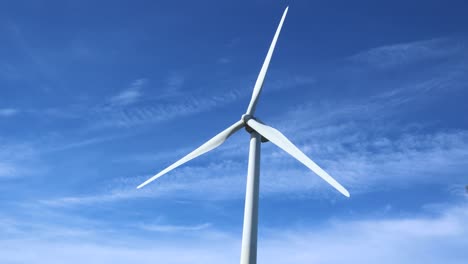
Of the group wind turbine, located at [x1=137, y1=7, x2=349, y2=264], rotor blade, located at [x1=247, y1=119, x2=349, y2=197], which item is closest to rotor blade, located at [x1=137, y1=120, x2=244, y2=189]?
wind turbine, located at [x1=137, y1=7, x2=349, y2=264]

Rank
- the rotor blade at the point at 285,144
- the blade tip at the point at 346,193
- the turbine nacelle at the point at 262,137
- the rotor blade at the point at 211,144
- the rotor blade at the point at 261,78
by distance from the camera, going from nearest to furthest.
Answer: the blade tip at the point at 346,193, the rotor blade at the point at 285,144, the turbine nacelle at the point at 262,137, the rotor blade at the point at 211,144, the rotor blade at the point at 261,78

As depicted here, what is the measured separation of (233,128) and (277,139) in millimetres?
4277

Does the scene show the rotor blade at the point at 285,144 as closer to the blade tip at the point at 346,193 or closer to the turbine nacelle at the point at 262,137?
the turbine nacelle at the point at 262,137

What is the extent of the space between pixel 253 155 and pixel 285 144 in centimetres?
280

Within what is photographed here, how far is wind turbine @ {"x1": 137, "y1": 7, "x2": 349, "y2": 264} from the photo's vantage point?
32691mm

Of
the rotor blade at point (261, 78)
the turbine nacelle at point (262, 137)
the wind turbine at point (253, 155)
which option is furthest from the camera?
the rotor blade at point (261, 78)

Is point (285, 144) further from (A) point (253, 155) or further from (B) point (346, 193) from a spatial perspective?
(B) point (346, 193)

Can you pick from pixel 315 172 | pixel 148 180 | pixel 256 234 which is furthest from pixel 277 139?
pixel 148 180

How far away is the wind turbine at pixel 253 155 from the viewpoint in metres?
32.7

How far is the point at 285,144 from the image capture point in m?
36.8

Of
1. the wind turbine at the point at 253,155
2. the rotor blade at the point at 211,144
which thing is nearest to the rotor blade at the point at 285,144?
the wind turbine at the point at 253,155

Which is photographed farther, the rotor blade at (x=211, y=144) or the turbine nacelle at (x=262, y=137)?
the rotor blade at (x=211, y=144)

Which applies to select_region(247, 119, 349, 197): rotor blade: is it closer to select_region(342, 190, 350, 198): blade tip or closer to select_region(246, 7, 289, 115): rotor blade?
select_region(342, 190, 350, 198): blade tip

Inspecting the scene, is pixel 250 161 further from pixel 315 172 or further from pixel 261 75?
pixel 261 75
